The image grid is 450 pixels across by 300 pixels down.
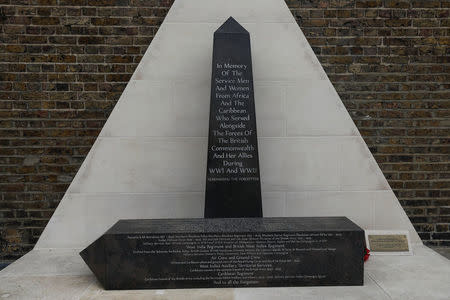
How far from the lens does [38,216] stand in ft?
11.1

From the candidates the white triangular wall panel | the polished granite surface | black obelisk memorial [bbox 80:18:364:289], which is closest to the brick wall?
the white triangular wall panel

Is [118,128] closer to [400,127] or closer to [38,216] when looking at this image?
[38,216]

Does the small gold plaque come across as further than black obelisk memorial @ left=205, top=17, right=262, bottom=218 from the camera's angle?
Yes

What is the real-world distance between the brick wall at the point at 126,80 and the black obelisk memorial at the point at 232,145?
0.82 meters

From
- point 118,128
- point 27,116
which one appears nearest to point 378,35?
point 118,128

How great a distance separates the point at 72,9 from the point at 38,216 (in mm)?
1799

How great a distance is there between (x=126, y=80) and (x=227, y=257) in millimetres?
1797

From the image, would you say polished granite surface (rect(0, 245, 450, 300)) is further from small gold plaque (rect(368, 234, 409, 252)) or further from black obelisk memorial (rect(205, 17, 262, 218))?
black obelisk memorial (rect(205, 17, 262, 218))

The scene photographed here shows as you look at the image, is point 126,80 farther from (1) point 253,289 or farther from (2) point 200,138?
(1) point 253,289

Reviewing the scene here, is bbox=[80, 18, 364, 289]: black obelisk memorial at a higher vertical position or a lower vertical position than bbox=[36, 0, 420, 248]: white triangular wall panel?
lower

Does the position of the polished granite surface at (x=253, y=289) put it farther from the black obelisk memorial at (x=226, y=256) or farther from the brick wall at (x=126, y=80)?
the brick wall at (x=126, y=80)

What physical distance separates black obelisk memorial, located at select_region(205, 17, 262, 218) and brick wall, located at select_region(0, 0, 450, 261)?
2.69 ft

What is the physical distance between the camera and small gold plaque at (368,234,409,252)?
3180mm

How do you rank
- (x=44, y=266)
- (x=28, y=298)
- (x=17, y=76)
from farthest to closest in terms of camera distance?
(x=17, y=76)
(x=44, y=266)
(x=28, y=298)
